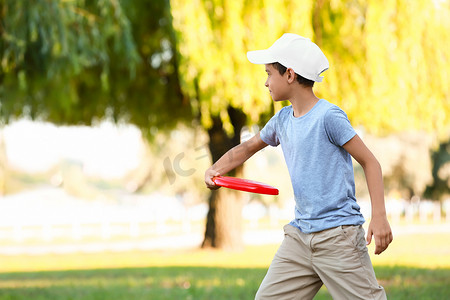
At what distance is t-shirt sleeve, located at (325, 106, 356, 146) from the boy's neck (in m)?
0.19

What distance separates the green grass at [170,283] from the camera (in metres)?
8.59

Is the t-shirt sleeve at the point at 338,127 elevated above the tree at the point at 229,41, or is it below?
below

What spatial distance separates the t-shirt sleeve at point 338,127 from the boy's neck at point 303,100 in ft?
0.63

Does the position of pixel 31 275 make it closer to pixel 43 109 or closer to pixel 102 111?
pixel 43 109

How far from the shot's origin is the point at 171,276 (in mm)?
11445

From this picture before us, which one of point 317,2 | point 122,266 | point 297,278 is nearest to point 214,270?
point 122,266

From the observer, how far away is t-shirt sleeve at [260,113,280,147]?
3775 millimetres

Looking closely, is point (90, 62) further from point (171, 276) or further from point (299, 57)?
point (299, 57)

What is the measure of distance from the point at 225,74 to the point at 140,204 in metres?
46.4

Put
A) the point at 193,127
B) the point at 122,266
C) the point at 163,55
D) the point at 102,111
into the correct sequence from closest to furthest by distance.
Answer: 1. the point at 122,266
2. the point at 163,55
3. the point at 102,111
4. the point at 193,127

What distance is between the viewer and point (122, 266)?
1431 centimetres

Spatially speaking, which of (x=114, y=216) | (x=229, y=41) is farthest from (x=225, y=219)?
(x=114, y=216)

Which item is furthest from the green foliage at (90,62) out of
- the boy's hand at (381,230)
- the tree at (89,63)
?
the boy's hand at (381,230)

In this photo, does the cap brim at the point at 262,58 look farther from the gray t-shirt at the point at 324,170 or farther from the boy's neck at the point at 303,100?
the gray t-shirt at the point at 324,170
